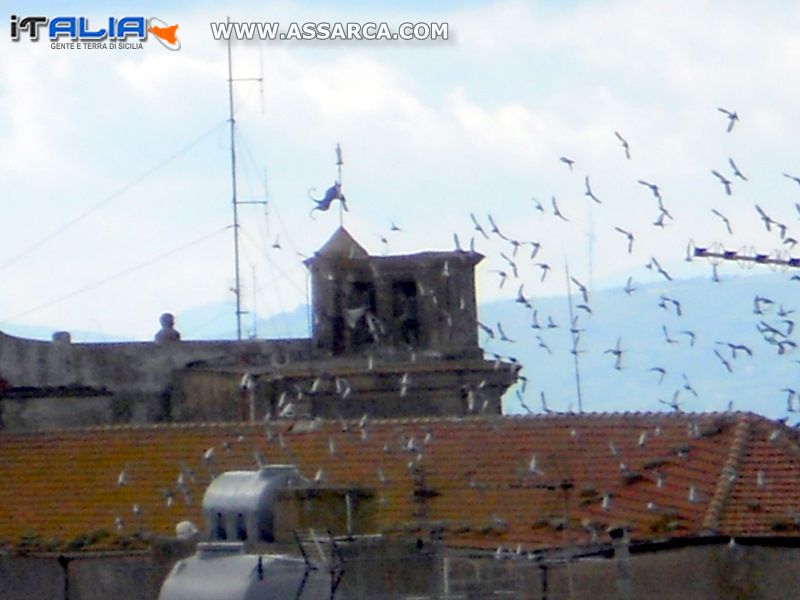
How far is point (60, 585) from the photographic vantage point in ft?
98.3

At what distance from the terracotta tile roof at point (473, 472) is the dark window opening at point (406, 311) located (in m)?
11.7

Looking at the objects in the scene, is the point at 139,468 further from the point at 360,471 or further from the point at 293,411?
the point at 293,411

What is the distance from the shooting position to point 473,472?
3459 centimetres

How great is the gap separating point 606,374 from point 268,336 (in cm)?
8004

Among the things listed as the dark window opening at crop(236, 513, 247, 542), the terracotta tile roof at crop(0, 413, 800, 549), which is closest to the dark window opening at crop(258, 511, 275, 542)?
the dark window opening at crop(236, 513, 247, 542)

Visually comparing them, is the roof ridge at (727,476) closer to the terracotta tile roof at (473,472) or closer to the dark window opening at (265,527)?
the terracotta tile roof at (473,472)

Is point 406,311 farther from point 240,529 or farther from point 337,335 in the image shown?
point 240,529

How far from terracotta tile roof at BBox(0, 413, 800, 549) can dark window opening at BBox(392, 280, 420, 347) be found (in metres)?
11.7

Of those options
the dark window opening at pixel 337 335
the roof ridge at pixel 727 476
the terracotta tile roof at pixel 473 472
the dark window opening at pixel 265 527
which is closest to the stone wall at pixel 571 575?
the terracotta tile roof at pixel 473 472

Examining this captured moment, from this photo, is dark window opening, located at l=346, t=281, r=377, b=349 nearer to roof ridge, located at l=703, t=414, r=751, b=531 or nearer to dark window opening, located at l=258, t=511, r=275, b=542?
roof ridge, located at l=703, t=414, r=751, b=531

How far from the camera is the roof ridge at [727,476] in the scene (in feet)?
104

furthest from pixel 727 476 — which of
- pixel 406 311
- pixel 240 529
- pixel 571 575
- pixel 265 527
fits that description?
pixel 406 311

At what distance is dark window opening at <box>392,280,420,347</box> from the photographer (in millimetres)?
49656

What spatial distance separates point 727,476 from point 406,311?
1752cm
